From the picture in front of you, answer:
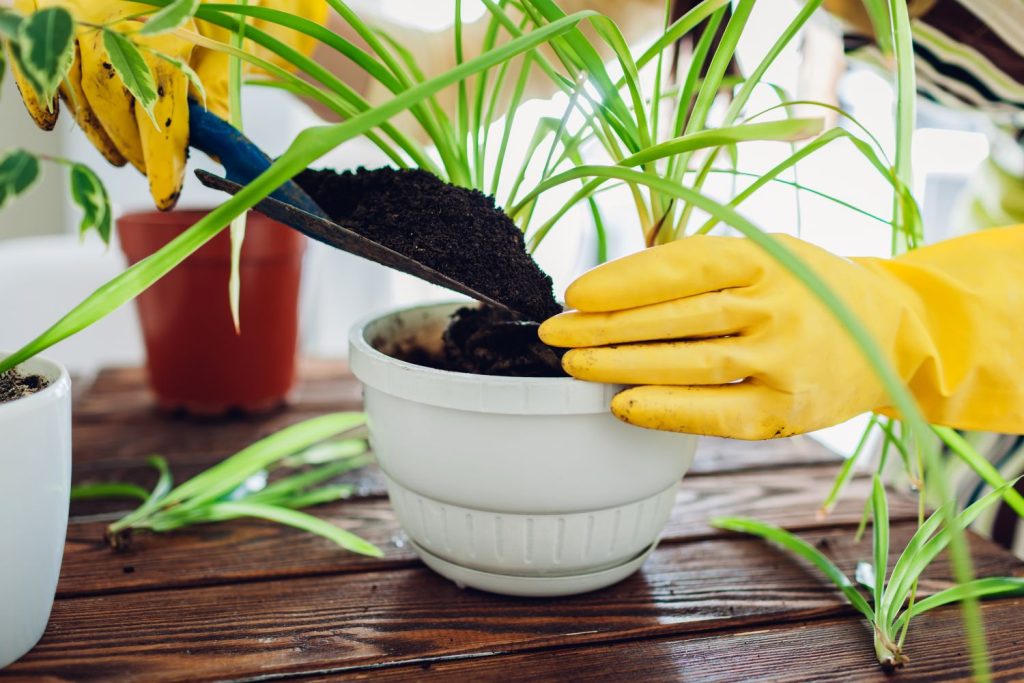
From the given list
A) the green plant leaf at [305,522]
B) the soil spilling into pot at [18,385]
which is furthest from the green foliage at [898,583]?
the soil spilling into pot at [18,385]

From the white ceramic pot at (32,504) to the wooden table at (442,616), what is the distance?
0.11ft

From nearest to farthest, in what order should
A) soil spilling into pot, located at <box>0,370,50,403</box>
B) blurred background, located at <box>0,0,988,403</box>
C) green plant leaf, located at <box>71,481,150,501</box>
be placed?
soil spilling into pot, located at <box>0,370,50,403</box>, green plant leaf, located at <box>71,481,150,501</box>, blurred background, located at <box>0,0,988,403</box>

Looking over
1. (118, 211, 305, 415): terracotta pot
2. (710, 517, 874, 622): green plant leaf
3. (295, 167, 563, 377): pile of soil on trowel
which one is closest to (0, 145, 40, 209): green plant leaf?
(295, 167, 563, 377): pile of soil on trowel

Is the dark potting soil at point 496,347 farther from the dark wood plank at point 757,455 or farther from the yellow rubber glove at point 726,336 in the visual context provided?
the dark wood plank at point 757,455

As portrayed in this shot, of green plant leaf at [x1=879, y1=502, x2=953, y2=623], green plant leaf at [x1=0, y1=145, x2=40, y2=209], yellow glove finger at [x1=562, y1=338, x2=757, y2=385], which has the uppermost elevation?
green plant leaf at [x1=0, y1=145, x2=40, y2=209]

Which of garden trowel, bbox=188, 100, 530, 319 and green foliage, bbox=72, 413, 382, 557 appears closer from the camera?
garden trowel, bbox=188, 100, 530, 319

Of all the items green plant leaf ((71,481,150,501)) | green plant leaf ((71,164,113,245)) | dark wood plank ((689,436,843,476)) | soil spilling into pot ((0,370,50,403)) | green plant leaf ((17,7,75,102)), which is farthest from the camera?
dark wood plank ((689,436,843,476))

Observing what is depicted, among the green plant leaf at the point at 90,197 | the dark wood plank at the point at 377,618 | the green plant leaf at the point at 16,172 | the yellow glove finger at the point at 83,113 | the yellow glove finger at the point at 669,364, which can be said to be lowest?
the dark wood plank at the point at 377,618

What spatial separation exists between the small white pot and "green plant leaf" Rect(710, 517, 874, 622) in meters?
0.11

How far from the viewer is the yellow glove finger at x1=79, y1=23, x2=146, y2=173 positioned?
492mm

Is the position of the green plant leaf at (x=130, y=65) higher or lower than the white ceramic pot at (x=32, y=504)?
higher

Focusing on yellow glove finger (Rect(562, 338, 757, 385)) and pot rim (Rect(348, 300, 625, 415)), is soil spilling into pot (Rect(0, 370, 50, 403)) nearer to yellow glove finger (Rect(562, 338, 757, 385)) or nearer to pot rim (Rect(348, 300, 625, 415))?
pot rim (Rect(348, 300, 625, 415))

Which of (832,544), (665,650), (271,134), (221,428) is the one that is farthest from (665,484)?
(271,134)

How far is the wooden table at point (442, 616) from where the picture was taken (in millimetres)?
441
